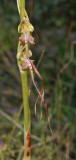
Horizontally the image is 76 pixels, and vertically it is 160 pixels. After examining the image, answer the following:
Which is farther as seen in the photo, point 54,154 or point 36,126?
point 36,126

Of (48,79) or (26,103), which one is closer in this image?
(26,103)

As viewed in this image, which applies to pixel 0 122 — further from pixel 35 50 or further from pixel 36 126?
pixel 35 50

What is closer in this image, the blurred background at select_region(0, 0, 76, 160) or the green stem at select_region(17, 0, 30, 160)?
the green stem at select_region(17, 0, 30, 160)

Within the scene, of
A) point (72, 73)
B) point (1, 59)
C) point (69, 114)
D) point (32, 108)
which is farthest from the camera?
point (1, 59)

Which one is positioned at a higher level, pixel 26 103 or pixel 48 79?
pixel 26 103

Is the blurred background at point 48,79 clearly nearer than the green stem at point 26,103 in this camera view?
No

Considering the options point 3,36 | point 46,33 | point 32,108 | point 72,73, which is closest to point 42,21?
point 46,33

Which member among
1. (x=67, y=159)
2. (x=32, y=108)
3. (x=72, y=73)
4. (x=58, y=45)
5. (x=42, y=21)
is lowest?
(x=67, y=159)

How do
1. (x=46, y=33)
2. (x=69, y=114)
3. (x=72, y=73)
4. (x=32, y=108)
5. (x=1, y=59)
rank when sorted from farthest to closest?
(x=46, y=33) < (x=1, y=59) < (x=72, y=73) < (x=32, y=108) < (x=69, y=114)
